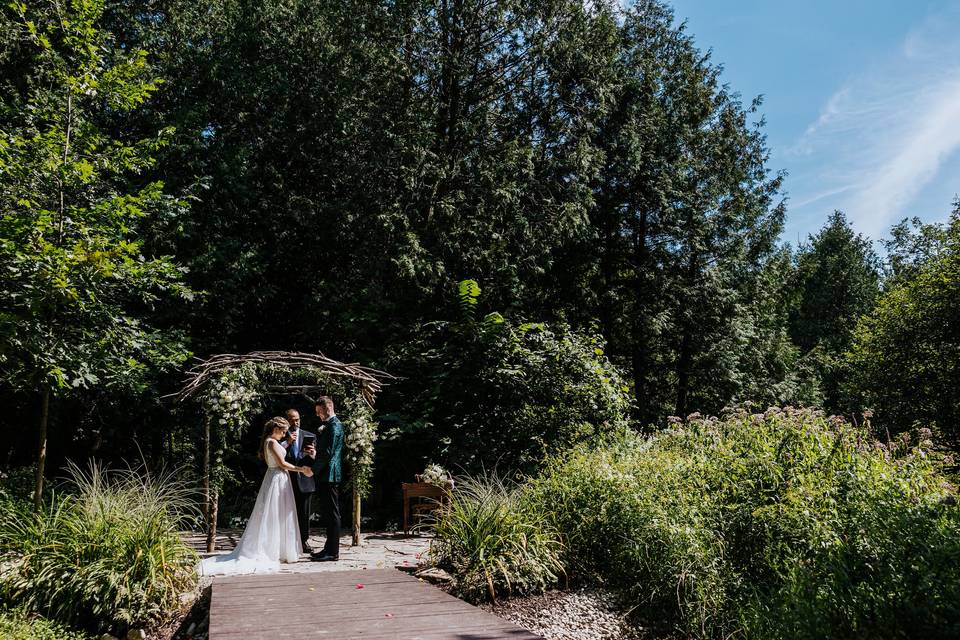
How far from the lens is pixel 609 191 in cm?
1964

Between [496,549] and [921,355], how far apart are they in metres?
18.4

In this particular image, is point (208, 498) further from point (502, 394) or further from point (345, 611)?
point (502, 394)

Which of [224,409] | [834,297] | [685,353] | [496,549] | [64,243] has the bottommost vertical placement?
[496,549]

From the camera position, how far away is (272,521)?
7.95m

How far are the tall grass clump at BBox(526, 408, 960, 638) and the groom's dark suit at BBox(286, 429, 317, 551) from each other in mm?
2816

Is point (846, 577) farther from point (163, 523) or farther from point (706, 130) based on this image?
point (706, 130)

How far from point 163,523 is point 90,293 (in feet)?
9.22

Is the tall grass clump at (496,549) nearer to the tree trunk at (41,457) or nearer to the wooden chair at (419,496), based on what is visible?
the wooden chair at (419,496)

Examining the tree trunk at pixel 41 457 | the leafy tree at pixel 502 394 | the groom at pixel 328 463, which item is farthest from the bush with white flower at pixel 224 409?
the leafy tree at pixel 502 394

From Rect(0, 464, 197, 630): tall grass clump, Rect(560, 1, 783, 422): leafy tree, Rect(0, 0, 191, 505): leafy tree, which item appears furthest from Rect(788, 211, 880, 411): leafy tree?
Rect(0, 464, 197, 630): tall grass clump

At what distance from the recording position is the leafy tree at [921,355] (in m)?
18.7

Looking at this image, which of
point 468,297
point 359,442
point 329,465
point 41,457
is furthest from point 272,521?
point 468,297

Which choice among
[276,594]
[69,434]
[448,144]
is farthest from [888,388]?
[69,434]

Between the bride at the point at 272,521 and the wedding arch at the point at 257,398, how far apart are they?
0.78 meters
